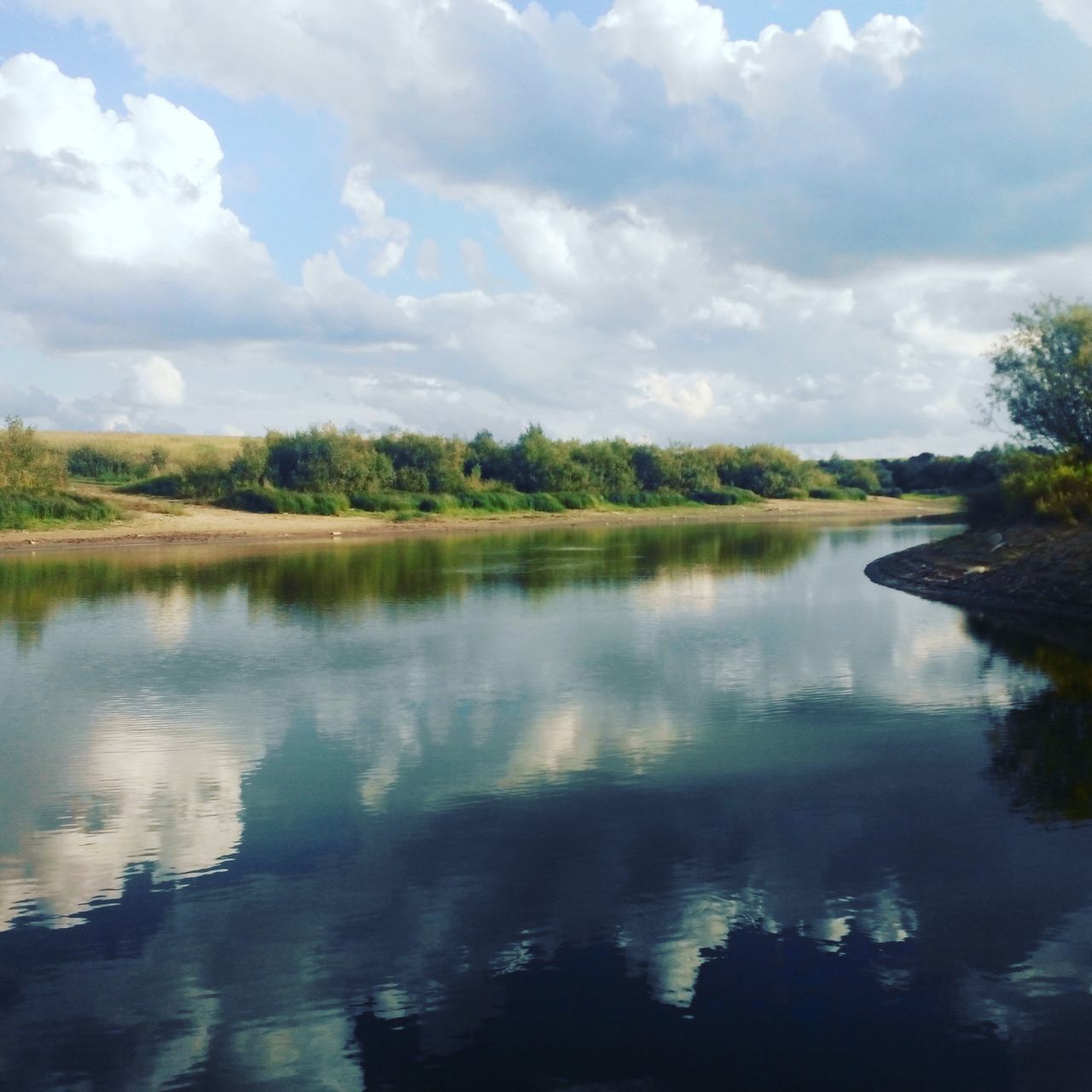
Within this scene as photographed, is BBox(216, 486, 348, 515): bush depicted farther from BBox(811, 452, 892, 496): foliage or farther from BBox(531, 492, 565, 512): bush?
BBox(811, 452, 892, 496): foliage

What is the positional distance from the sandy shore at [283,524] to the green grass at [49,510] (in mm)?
749

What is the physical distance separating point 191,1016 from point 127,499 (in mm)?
58696

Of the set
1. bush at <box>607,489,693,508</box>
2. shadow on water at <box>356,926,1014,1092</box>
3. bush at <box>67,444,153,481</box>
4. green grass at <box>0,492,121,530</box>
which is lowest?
shadow on water at <box>356,926,1014,1092</box>

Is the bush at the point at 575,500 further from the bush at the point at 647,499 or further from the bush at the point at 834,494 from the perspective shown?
the bush at the point at 834,494

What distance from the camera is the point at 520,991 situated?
23.6 ft

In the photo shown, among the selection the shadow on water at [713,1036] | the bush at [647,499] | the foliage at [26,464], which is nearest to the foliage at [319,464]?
the foliage at [26,464]

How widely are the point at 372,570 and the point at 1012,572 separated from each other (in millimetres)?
21492

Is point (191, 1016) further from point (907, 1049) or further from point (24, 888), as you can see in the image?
point (907, 1049)

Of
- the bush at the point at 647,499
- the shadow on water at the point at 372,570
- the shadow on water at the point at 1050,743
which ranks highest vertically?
the bush at the point at 647,499

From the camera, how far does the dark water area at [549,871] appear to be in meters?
6.59

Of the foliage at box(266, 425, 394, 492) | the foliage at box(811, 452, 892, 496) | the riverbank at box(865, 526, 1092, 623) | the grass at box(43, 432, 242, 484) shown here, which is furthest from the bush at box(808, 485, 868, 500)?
the riverbank at box(865, 526, 1092, 623)

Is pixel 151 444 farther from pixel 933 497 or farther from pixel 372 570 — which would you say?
pixel 933 497

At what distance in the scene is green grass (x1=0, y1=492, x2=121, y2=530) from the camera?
52531 mm

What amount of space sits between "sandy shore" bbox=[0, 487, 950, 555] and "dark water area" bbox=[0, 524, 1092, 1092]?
3429 centimetres
